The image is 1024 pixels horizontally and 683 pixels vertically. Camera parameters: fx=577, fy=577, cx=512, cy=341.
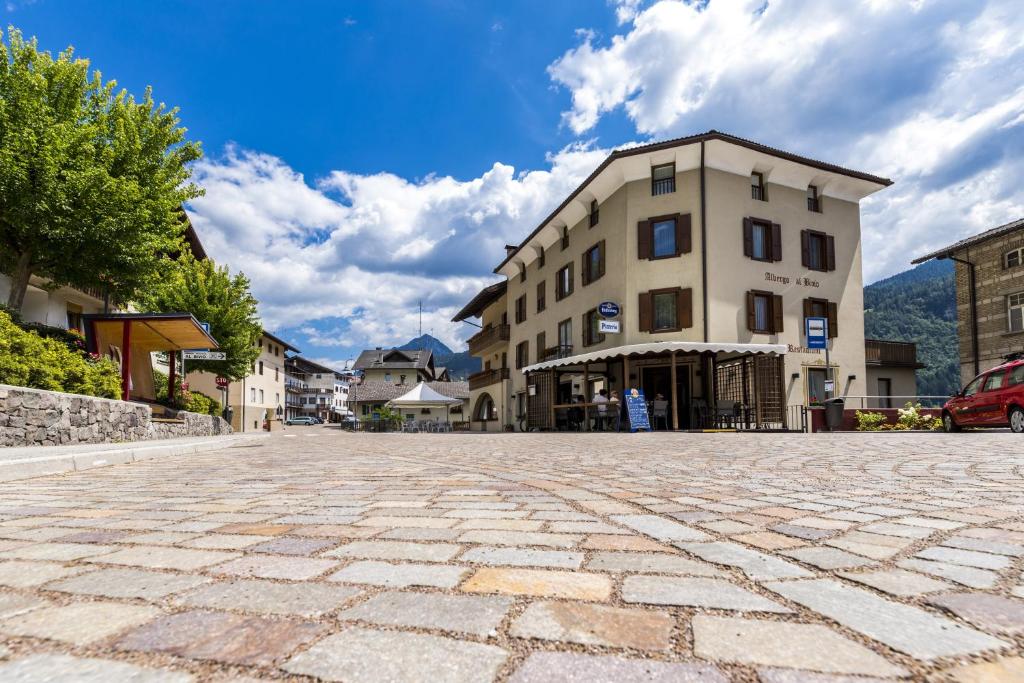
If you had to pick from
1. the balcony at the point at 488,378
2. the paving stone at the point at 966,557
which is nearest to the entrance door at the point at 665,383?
the balcony at the point at 488,378

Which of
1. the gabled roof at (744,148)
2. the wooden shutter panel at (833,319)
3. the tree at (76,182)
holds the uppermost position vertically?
the gabled roof at (744,148)

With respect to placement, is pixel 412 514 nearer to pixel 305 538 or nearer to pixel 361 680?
pixel 305 538

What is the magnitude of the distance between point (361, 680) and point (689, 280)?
1995 cm

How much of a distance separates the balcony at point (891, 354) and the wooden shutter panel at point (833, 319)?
598 cm

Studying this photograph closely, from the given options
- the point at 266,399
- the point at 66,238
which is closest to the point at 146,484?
the point at 66,238

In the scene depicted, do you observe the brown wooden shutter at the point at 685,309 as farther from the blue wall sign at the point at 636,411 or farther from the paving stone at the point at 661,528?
the paving stone at the point at 661,528

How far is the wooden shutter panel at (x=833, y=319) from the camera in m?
21.0

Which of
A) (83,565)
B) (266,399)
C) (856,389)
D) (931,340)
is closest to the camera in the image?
(83,565)

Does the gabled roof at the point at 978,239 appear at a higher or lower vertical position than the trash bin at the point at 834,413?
higher

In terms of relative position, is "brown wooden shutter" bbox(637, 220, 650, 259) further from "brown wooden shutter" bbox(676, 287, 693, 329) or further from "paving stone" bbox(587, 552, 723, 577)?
"paving stone" bbox(587, 552, 723, 577)

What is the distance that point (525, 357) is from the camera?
98.0ft

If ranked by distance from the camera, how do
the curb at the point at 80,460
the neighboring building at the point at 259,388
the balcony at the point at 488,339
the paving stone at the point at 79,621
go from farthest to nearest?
the neighboring building at the point at 259,388 < the balcony at the point at 488,339 < the curb at the point at 80,460 < the paving stone at the point at 79,621

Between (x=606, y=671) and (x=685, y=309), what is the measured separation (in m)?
19.4

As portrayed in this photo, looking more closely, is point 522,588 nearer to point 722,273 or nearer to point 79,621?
point 79,621
